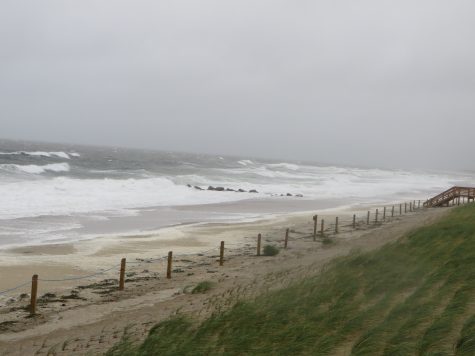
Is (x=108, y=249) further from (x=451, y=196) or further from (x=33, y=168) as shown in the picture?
(x=33, y=168)

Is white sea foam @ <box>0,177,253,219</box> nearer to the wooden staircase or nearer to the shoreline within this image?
the shoreline

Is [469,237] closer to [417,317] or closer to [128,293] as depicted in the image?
[417,317]

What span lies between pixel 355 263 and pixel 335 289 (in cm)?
245

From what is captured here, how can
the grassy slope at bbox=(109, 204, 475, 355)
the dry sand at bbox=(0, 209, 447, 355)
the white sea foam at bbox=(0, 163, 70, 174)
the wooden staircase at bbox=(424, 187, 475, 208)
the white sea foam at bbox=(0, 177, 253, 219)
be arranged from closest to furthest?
the grassy slope at bbox=(109, 204, 475, 355) < the dry sand at bbox=(0, 209, 447, 355) < the white sea foam at bbox=(0, 177, 253, 219) < the wooden staircase at bbox=(424, 187, 475, 208) < the white sea foam at bbox=(0, 163, 70, 174)

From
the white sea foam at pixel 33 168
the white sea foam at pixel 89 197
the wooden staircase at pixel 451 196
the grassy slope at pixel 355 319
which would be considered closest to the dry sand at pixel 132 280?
the grassy slope at pixel 355 319

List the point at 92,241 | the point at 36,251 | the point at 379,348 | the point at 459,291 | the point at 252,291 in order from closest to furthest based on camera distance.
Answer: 1. the point at 379,348
2. the point at 459,291
3. the point at 252,291
4. the point at 36,251
5. the point at 92,241

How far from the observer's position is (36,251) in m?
16.9

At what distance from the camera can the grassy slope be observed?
18.2 ft

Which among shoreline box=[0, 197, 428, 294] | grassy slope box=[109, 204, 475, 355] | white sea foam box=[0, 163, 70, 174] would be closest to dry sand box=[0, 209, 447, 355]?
shoreline box=[0, 197, 428, 294]

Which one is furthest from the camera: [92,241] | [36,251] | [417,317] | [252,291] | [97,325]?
[92,241]

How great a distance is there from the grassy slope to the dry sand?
1206 mm

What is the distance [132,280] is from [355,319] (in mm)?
8385

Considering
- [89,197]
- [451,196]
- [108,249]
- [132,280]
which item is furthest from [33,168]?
[132,280]

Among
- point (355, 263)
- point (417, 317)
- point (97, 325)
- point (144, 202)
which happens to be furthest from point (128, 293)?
point (144, 202)
